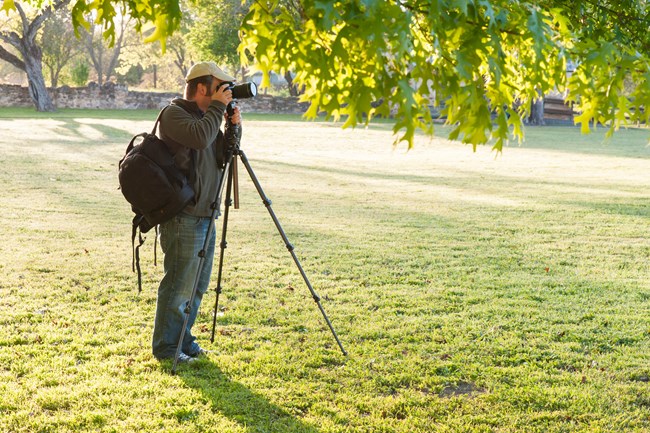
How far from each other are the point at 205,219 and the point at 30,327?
2024mm

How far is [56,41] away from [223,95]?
199 feet

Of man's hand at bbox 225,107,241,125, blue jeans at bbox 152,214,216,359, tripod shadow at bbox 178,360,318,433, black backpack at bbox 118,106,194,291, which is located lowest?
tripod shadow at bbox 178,360,318,433

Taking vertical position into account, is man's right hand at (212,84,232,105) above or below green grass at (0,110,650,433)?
above

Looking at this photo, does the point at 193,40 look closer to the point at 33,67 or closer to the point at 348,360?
the point at 33,67

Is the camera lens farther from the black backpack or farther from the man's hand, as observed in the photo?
the black backpack


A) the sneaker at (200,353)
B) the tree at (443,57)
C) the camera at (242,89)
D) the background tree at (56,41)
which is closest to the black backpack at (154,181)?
the camera at (242,89)

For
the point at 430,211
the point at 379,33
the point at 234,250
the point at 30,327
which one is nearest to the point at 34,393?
the point at 30,327

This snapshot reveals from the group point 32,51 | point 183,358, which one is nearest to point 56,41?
point 32,51

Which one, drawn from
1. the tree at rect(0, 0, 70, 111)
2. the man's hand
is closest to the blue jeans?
the man's hand

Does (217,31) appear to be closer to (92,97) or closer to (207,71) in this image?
(92,97)

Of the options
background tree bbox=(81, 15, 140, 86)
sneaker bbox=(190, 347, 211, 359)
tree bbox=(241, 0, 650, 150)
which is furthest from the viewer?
background tree bbox=(81, 15, 140, 86)

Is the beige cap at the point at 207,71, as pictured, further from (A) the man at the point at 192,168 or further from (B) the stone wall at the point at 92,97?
(B) the stone wall at the point at 92,97

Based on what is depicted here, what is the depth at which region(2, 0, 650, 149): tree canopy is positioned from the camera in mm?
2891

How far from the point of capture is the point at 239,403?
4645 mm
